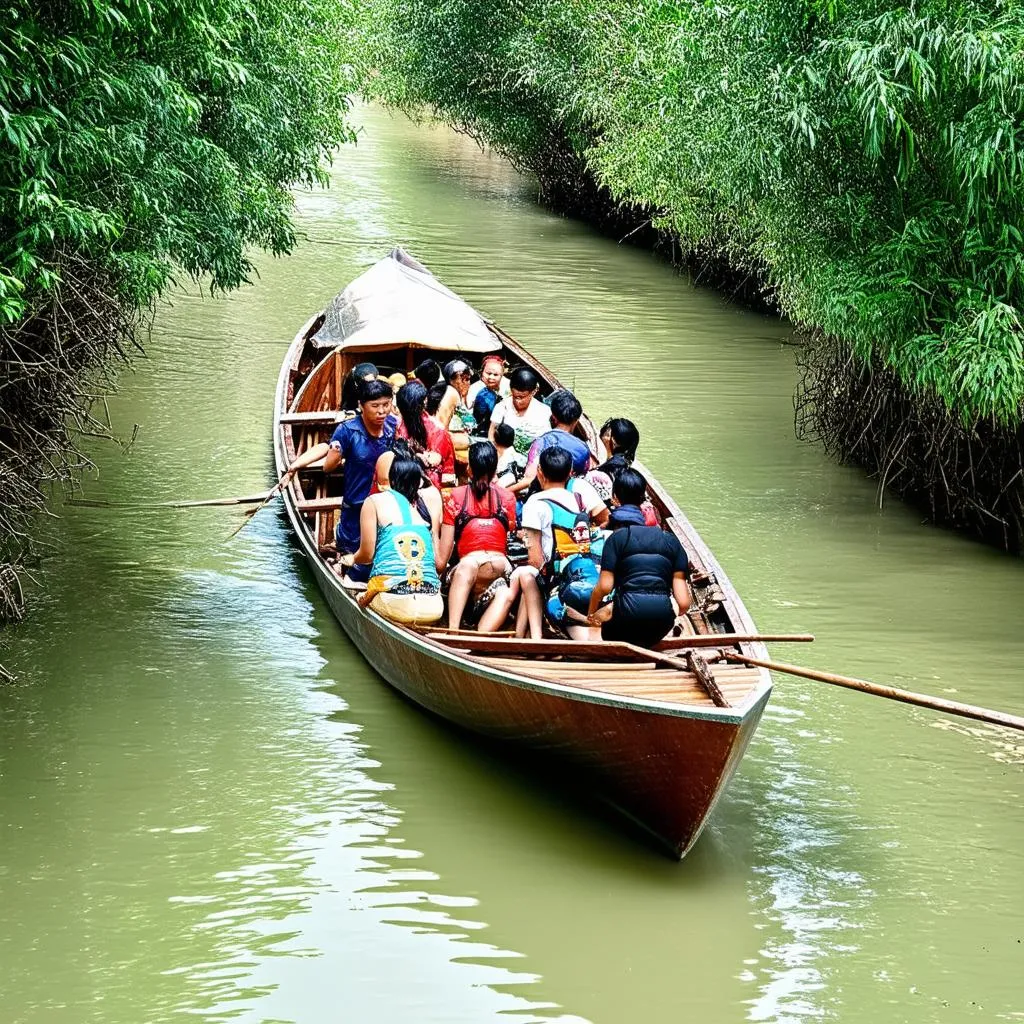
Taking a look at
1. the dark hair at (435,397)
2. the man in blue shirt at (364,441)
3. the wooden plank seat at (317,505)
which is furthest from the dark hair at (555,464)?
the dark hair at (435,397)

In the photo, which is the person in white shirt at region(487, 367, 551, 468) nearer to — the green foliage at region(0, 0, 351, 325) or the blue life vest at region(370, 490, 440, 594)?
the blue life vest at region(370, 490, 440, 594)

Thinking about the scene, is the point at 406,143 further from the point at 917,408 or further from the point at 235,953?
the point at 235,953

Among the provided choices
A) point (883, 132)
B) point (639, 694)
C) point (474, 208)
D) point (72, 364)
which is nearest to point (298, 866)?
point (639, 694)

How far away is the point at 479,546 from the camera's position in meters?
7.18

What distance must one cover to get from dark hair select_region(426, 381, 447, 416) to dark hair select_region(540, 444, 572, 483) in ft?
8.58

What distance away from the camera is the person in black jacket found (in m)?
6.08

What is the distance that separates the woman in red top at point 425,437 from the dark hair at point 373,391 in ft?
1.58

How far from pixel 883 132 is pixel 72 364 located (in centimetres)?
570

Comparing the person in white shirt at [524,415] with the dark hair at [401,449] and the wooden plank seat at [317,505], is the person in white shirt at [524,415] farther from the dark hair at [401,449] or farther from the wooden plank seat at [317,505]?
the wooden plank seat at [317,505]

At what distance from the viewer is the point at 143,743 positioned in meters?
6.86

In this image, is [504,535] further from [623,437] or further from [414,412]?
[414,412]

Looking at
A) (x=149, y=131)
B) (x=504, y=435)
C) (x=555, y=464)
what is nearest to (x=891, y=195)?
(x=504, y=435)

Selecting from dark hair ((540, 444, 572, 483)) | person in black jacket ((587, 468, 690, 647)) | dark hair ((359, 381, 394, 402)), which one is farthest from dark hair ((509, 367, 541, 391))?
person in black jacket ((587, 468, 690, 647))

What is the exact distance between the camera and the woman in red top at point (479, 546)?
712 cm
